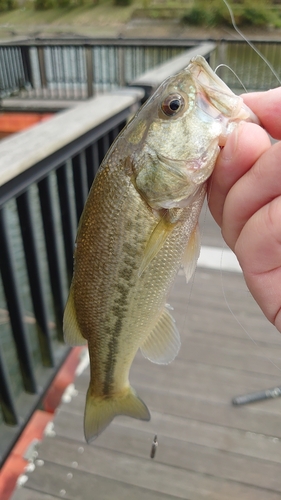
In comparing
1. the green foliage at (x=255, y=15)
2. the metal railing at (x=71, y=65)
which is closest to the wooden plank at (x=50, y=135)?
the green foliage at (x=255, y=15)

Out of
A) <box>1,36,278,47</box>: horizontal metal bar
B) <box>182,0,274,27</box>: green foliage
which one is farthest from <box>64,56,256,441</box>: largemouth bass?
<box>1,36,278,47</box>: horizontal metal bar

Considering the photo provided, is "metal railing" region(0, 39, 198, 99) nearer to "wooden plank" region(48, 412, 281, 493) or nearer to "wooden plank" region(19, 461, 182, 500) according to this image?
"wooden plank" region(48, 412, 281, 493)

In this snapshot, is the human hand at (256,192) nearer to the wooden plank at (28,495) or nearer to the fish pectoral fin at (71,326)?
the fish pectoral fin at (71,326)

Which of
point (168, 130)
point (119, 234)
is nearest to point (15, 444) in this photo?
point (119, 234)

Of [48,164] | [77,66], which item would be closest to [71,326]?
[48,164]

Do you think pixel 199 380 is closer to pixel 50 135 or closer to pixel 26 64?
pixel 50 135

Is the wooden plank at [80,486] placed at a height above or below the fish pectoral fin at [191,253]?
below

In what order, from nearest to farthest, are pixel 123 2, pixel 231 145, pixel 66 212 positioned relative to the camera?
pixel 231 145
pixel 66 212
pixel 123 2
